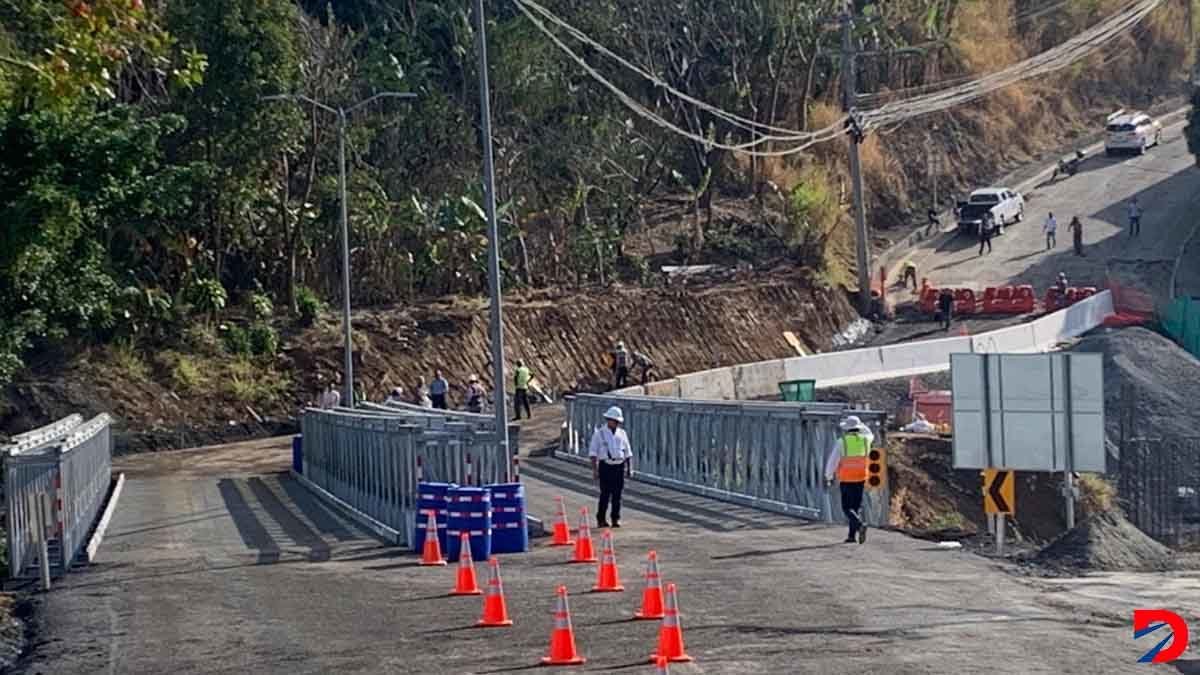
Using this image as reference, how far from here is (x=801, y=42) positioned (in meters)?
79.8

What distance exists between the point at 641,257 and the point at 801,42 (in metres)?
13.9

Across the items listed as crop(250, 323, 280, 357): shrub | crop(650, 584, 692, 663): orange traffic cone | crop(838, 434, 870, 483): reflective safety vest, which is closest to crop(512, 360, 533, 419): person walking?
crop(250, 323, 280, 357): shrub

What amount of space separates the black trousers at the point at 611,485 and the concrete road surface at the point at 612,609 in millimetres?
379

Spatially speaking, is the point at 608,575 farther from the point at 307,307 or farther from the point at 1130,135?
the point at 1130,135

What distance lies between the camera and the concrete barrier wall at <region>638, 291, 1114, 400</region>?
54094 millimetres

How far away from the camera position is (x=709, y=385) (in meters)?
54.3

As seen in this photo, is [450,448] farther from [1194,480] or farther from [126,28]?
[1194,480]

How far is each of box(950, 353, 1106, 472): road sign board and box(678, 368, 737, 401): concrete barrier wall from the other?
93.0 feet

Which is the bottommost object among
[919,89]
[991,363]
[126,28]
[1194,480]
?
[1194,480]

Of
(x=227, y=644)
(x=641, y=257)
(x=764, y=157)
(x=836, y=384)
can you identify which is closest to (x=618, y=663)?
(x=227, y=644)

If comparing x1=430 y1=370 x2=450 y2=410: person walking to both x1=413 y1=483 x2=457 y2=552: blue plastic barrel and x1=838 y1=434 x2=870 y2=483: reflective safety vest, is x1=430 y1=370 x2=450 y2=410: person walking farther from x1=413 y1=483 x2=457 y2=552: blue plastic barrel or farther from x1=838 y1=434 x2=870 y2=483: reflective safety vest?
x1=838 y1=434 x2=870 y2=483: reflective safety vest

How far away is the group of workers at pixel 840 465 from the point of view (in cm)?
2417

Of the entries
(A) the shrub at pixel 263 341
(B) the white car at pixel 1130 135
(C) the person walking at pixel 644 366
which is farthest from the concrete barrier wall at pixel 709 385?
(B) the white car at pixel 1130 135

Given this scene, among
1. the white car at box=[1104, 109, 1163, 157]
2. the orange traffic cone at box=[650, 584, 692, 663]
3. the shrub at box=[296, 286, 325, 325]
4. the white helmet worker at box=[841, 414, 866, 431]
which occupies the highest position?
the white car at box=[1104, 109, 1163, 157]
